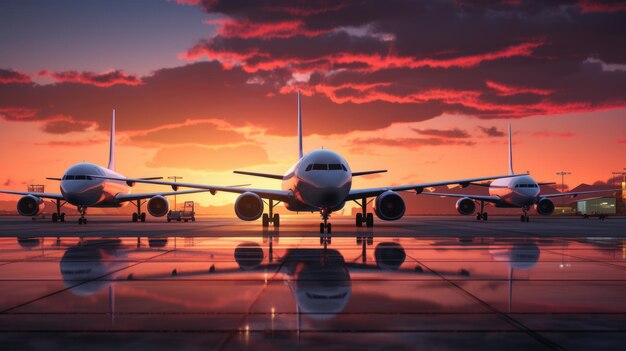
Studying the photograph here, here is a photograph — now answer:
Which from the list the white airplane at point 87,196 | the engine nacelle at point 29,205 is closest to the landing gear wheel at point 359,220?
the white airplane at point 87,196

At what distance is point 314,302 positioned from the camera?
7.35 meters

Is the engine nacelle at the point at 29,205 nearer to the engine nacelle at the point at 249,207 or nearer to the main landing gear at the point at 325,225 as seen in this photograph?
the engine nacelle at the point at 249,207

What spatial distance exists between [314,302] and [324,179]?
19187 mm

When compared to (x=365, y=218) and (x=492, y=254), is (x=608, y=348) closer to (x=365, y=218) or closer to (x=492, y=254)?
(x=492, y=254)

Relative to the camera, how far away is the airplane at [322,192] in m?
26.6

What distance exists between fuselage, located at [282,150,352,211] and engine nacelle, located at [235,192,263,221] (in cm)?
268

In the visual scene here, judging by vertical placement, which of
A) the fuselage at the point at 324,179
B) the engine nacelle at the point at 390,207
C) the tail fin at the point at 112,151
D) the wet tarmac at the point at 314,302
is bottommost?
the wet tarmac at the point at 314,302

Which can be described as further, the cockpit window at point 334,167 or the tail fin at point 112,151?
the tail fin at point 112,151

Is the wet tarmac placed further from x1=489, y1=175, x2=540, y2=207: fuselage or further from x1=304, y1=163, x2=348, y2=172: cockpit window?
x1=489, y1=175, x2=540, y2=207: fuselage

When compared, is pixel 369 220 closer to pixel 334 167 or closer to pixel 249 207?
pixel 334 167

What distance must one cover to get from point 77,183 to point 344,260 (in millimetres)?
35725

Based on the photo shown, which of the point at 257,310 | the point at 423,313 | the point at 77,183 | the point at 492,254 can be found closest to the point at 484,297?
the point at 423,313

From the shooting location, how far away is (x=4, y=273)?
10.5 metres

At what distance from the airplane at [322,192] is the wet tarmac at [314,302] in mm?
13325
